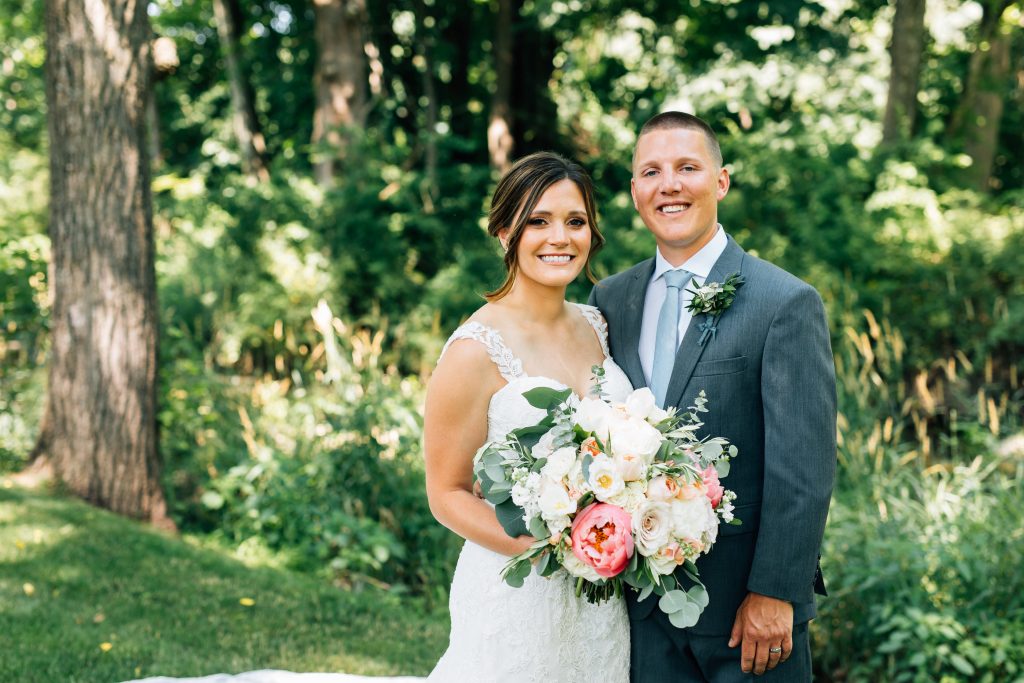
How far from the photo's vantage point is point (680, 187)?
9.54 feet

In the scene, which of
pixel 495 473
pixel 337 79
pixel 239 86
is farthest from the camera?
pixel 239 86

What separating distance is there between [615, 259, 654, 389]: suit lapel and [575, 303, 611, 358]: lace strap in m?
0.07

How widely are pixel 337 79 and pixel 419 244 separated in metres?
2.28

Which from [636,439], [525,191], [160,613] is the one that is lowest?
[160,613]

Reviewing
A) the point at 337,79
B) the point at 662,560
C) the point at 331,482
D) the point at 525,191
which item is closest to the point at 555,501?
the point at 662,560

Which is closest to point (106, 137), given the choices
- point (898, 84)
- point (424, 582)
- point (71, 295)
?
point (71, 295)

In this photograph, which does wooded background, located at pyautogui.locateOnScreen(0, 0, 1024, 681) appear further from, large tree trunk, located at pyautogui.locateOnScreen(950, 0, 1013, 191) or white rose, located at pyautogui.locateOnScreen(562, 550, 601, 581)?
white rose, located at pyautogui.locateOnScreen(562, 550, 601, 581)

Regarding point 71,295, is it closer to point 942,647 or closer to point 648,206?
point 648,206

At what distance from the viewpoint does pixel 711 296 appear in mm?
2736

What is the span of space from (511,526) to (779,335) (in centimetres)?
95

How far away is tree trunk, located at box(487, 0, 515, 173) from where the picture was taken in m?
12.0

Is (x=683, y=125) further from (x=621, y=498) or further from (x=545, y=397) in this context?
(x=621, y=498)

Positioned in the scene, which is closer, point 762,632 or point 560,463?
point 560,463

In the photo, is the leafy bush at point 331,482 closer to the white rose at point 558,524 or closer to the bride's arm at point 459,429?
the bride's arm at point 459,429
